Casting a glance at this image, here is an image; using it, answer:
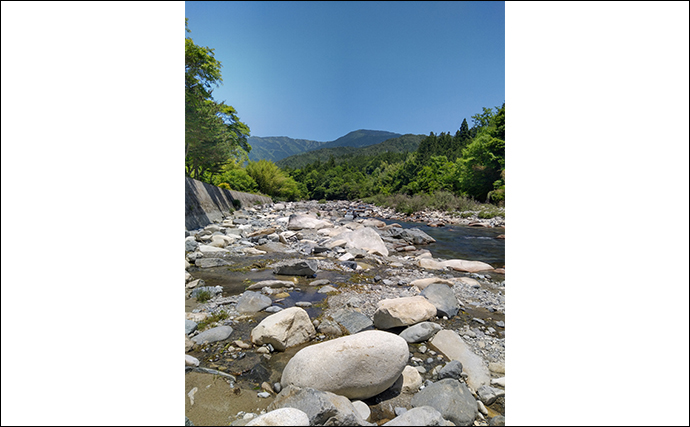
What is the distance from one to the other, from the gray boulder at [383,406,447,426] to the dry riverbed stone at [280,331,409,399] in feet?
1.07

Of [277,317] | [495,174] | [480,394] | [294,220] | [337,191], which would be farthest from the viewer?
[337,191]

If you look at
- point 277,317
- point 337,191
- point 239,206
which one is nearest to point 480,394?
point 277,317

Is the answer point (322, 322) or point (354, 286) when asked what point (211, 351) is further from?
point (354, 286)

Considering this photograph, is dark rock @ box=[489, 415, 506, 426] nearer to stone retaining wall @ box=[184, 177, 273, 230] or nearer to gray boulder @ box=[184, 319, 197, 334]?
gray boulder @ box=[184, 319, 197, 334]

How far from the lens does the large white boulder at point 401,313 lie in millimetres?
2502

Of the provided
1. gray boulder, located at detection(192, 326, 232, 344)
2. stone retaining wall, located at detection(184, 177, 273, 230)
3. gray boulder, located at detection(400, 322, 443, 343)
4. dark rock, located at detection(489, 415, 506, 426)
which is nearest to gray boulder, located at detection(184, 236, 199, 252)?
stone retaining wall, located at detection(184, 177, 273, 230)

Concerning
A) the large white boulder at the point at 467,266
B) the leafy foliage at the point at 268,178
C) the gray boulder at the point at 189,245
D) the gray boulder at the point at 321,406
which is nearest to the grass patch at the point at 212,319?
the gray boulder at the point at 321,406

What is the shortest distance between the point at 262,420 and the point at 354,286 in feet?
8.92

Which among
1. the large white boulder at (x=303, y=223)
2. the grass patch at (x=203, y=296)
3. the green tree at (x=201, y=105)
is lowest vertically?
the grass patch at (x=203, y=296)

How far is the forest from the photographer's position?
9.67 metres

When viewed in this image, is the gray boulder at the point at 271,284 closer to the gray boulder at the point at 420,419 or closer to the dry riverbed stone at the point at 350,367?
the dry riverbed stone at the point at 350,367

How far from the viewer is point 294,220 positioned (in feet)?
31.2

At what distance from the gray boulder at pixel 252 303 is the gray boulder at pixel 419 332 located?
1.39 m
